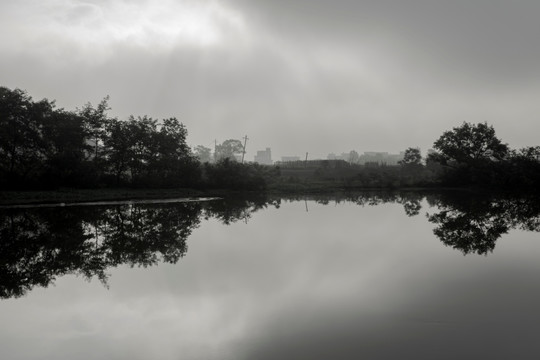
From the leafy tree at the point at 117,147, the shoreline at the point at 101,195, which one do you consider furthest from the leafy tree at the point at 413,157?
the leafy tree at the point at 117,147

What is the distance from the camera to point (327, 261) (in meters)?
11.6

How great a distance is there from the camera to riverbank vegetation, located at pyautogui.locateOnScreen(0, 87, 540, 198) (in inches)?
1364

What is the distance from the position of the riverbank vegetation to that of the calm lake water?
65.5ft

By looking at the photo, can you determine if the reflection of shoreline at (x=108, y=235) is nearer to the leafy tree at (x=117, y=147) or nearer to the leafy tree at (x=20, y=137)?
the leafy tree at (x=20, y=137)

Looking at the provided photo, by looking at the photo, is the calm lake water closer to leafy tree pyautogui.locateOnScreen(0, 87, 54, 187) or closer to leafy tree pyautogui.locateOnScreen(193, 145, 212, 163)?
leafy tree pyautogui.locateOnScreen(0, 87, 54, 187)

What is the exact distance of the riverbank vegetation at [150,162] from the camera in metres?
34.7

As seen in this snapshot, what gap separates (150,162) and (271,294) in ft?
123

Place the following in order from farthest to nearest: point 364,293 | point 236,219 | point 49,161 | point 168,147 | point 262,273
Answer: point 168,147 < point 49,161 < point 236,219 < point 262,273 < point 364,293

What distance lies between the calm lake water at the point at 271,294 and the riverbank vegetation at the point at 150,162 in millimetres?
19975

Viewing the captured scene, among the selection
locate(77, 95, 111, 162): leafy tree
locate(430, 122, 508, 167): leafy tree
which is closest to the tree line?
locate(77, 95, 111, 162): leafy tree

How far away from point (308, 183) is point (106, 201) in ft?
93.1

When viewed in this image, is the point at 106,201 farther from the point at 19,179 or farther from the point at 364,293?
the point at 364,293

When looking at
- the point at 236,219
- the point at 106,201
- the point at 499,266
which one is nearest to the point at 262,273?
the point at 499,266

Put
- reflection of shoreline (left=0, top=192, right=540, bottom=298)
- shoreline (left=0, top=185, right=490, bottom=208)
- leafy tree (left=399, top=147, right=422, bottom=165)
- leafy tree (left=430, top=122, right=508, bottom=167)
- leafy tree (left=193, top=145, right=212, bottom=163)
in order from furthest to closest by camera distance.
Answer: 1. leafy tree (left=193, top=145, right=212, bottom=163)
2. leafy tree (left=399, top=147, right=422, bottom=165)
3. leafy tree (left=430, top=122, right=508, bottom=167)
4. shoreline (left=0, top=185, right=490, bottom=208)
5. reflection of shoreline (left=0, top=192, right=540, bottom=298)
